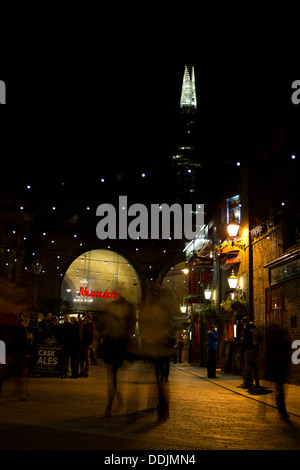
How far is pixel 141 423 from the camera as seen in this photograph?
693 cm

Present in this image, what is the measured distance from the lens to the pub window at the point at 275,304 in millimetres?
14906

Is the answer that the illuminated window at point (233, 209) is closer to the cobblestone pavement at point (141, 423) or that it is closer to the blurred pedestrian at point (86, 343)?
the blurred pedestrian at point (86, 343)

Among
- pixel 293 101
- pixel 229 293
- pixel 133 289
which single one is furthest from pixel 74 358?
pixel 133 289

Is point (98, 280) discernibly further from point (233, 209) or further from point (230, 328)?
point (233, 209)

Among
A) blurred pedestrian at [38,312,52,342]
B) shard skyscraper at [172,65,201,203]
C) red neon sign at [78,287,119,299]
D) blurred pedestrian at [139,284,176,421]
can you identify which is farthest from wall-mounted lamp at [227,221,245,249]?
shard skyscraper at [172,65,201,203]

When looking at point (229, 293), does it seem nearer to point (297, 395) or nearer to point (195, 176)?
point (297, 395)

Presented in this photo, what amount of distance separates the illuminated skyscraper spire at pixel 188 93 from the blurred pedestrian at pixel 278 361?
56.1 m

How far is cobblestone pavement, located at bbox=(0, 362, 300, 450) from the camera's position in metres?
5.51

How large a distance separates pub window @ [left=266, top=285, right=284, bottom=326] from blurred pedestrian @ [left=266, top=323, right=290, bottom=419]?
6.70 metres

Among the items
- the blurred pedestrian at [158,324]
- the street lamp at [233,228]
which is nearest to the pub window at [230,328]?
the street lamp at [233,228]

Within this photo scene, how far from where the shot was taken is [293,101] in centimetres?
1727

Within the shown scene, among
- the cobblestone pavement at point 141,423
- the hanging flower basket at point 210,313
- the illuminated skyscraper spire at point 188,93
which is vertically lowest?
the cobblestone pavement at point 141,423

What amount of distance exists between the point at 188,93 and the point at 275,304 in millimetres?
49806

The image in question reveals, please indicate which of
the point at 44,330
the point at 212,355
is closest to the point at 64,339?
the point at 44,330
